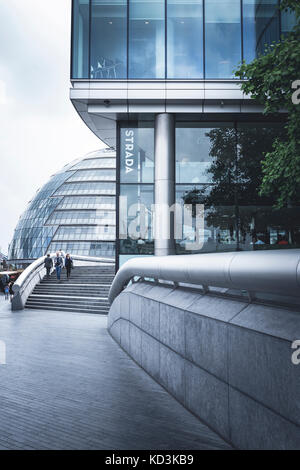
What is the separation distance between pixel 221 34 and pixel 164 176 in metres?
6.27

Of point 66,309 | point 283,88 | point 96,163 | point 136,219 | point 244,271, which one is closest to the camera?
point 244,271

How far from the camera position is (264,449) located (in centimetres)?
346

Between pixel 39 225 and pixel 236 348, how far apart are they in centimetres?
6144

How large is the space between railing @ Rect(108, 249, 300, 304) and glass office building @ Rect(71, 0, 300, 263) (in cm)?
1114

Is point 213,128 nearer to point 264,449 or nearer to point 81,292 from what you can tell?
point 81,292

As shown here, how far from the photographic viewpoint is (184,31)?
57.8 feet

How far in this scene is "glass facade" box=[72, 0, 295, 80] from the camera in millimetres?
17203

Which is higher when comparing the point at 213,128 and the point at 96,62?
the point at 96,62

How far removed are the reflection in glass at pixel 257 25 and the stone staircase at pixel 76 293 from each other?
12.5 m

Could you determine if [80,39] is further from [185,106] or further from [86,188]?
[86,188]

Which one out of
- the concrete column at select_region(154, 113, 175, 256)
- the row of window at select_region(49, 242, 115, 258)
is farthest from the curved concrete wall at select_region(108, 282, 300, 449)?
the row of window at select_region(49, 242, 115, 258)

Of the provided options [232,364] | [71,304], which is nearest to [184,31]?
[71,304]

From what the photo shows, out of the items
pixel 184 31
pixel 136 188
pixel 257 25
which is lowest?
pixel 136 188

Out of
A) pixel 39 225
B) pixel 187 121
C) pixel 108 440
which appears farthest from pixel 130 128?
pixel 39 225
